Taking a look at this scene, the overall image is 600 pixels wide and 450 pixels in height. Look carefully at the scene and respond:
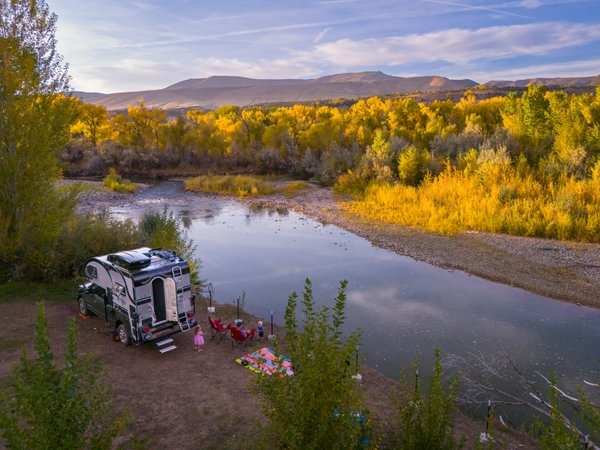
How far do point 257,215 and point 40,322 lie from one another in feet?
91.5

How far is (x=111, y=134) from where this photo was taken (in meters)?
65.6

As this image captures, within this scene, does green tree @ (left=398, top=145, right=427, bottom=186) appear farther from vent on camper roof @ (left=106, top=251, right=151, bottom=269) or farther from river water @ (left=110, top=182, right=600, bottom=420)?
vent on camper roof @ (left=106, top=251, right=151, bottom=269)

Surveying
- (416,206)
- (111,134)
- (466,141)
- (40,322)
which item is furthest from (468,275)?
(111,134)

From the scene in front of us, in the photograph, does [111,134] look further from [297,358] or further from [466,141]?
[297,358]

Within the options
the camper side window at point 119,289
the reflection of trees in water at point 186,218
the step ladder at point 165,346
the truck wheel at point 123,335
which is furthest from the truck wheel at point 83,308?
the reflection of trees in water at point 186,218

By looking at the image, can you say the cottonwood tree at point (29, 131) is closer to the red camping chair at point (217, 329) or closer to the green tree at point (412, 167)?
the red camping chair at point (217, 329)

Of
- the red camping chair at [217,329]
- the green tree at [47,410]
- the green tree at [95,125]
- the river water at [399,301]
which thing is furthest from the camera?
the green tree at [95,125]

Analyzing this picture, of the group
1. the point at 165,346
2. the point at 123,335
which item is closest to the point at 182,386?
the point at 165,346

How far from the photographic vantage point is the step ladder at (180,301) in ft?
35.4

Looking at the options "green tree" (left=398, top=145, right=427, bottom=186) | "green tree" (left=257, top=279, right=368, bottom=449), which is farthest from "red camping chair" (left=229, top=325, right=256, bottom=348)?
"green tree" (left=398, top=145, right=427, bottom=186)

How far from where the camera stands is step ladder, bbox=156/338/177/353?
11117 millimetres

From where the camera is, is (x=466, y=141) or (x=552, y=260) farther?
(x=466, y=141)

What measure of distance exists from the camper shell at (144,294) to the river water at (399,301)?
4.15 m

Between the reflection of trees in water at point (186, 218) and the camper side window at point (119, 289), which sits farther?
the reflection of trees in water at point (186, 218)
